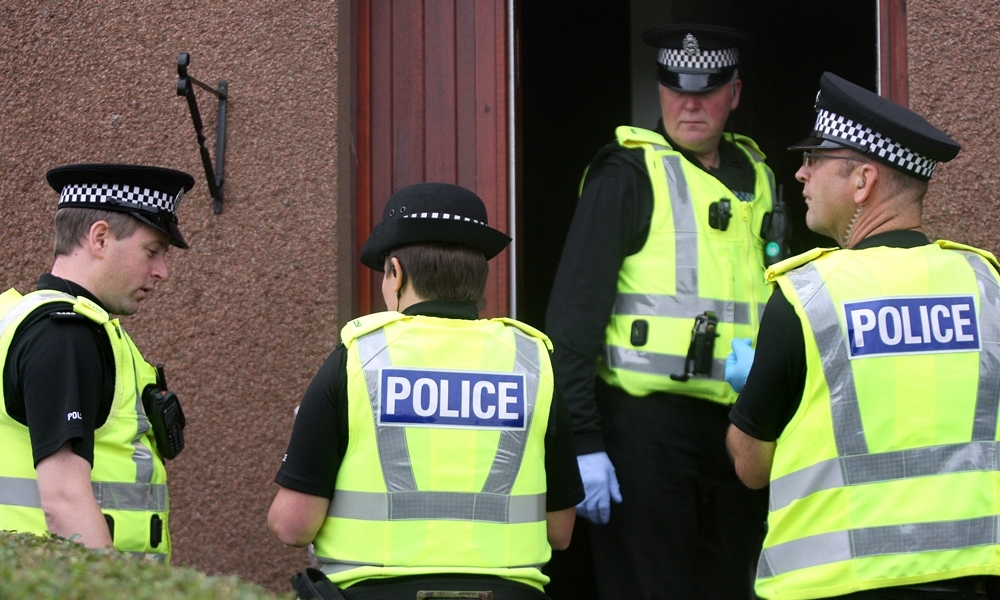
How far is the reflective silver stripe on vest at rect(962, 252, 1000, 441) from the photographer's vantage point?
258 centimetres

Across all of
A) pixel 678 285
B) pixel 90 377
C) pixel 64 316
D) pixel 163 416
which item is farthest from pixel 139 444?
pixel 678 285

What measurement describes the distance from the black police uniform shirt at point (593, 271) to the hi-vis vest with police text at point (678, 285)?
0.16 feet

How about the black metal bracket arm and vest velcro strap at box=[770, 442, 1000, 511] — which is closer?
vest velcro strap at box=[770, 442, 1000, 511]

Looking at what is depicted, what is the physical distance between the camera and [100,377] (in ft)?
9.27

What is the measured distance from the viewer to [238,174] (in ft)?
13.8

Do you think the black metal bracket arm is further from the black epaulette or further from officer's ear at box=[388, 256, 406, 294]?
officer's ear at box=[388, 256, 406, 294]

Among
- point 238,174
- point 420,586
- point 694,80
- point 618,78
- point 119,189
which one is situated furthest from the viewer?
point 618,78

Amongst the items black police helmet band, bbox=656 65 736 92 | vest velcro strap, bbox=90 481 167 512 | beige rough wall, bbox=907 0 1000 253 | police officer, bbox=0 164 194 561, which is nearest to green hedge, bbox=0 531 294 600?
police officer, bbox=0 164 194 561

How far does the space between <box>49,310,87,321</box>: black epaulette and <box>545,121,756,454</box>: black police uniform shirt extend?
1465 mm

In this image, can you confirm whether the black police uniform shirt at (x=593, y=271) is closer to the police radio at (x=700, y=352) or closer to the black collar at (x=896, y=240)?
the police radio at (x=700, y=352)

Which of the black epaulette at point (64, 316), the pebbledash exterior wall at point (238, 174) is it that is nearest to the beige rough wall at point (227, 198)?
the pebbledash exterior wall at point (238, 174)

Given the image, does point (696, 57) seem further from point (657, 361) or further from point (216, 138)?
point (216, 138)

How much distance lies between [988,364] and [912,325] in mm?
201

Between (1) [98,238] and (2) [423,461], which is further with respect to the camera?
(1) [98,238]
